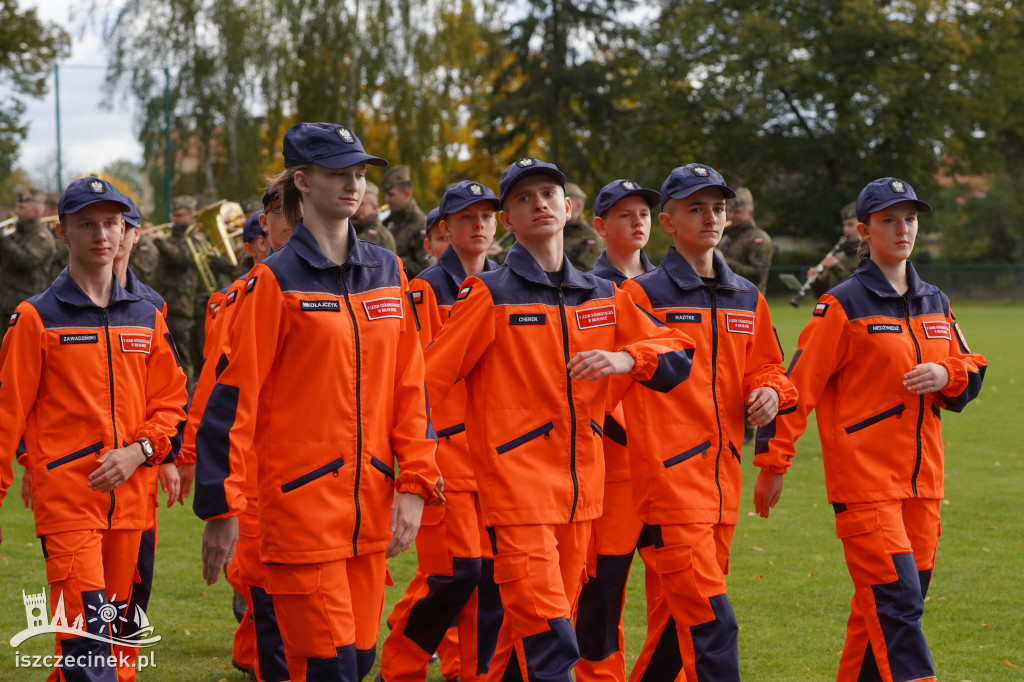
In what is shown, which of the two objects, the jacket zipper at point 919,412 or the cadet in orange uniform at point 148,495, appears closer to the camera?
the jacket zipper at point 919,412

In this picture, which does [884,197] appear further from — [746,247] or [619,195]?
[746,247]

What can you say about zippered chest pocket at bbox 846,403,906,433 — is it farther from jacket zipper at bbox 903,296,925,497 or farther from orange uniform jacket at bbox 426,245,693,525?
orange uniform jacket at bbox 426,245,693,525

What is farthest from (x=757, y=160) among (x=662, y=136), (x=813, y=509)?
(x=813, y=509)

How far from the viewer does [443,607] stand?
222 inches

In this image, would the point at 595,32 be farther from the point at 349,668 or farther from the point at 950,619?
the point at 349,668

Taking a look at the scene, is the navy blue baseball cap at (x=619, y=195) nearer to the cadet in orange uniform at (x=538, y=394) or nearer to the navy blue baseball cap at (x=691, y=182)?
the navy blue baseball cap at (x=691, y=182)

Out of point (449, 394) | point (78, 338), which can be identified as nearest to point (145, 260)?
point (449, 394)

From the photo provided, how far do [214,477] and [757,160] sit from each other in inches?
1843

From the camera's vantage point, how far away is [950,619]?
704cm

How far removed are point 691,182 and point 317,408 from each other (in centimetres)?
227

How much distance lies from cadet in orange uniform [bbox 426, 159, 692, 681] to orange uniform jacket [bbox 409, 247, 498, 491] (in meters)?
0.46

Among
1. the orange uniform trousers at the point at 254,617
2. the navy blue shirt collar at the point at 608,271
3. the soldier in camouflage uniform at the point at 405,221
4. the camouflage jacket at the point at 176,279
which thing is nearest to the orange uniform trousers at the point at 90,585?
the orange uniform trousers at the point at 254,617

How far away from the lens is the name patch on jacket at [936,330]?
552cm

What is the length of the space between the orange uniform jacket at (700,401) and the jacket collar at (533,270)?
1.65 ft
